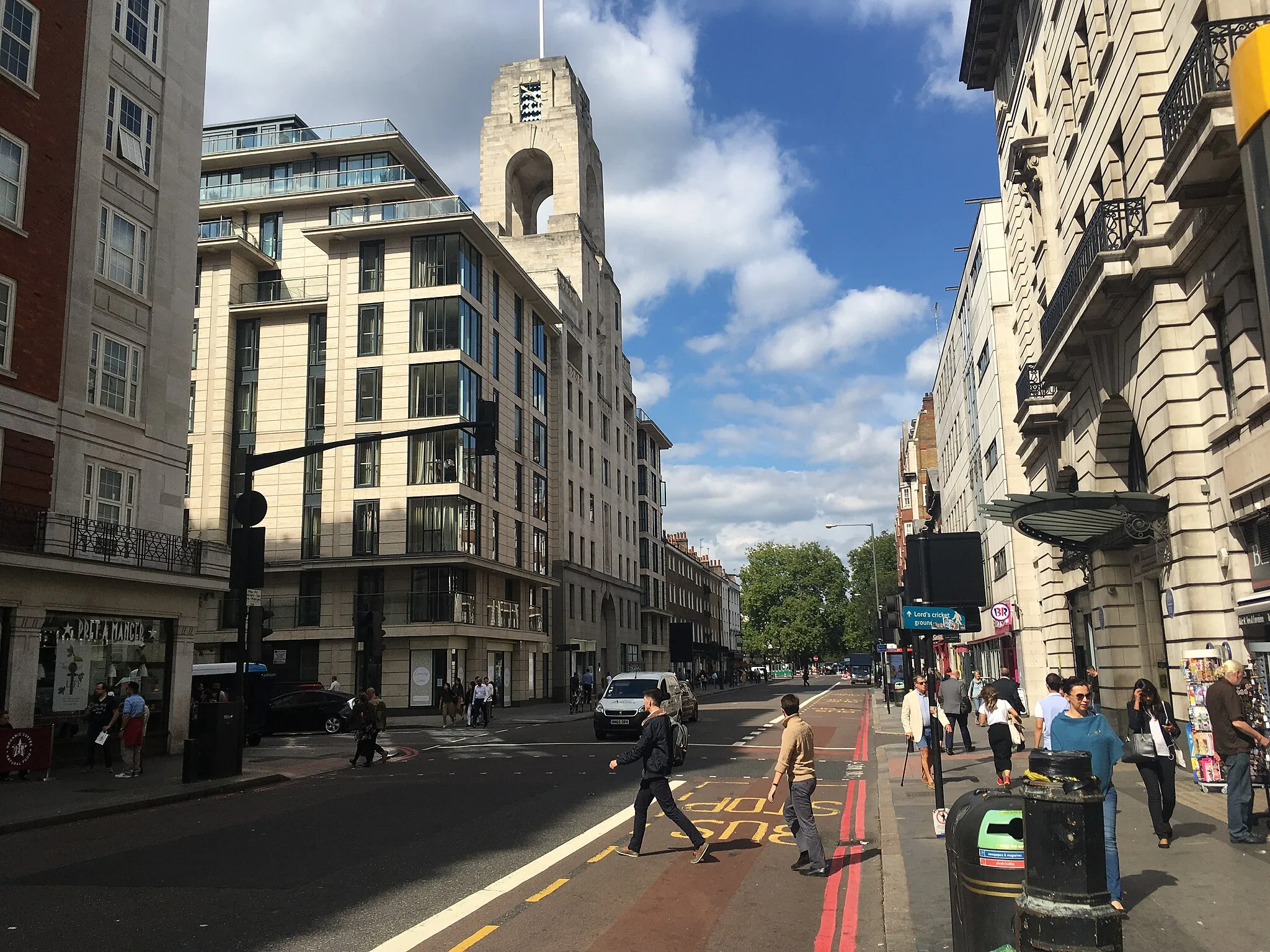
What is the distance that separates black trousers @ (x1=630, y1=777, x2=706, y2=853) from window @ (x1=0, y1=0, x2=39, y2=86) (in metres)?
20.3

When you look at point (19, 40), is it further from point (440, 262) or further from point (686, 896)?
point (440, 262)

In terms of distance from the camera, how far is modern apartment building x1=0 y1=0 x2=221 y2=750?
20.3 m

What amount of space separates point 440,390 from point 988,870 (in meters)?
41.3

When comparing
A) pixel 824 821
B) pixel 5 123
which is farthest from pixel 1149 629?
pixel 5 123

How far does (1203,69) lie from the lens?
12.5m

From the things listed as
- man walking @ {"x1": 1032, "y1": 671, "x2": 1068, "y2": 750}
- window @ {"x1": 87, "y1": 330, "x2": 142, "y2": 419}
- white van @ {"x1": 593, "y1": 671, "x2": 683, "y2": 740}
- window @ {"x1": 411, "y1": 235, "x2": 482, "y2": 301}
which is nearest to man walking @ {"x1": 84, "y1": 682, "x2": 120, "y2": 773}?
window @ {"x1": 87, "y1": 330, "x2": 142, "y2": 419}

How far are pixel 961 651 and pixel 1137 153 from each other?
140 ft

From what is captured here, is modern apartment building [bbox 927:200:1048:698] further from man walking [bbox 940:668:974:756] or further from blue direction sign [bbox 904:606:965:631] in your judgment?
blue direction sign [bbox 904:606:965:631]

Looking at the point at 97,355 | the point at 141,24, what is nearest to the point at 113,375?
the point at 97,355

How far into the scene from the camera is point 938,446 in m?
61.9

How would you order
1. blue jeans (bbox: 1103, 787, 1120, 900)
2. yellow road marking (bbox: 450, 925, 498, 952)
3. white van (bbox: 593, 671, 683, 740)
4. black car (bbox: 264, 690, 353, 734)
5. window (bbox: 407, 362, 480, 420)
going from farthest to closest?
1. window (bbox: 407, 362, 480, 420)
2. black car (bbox: 264, 690, 353, 734)
3. white van (bbox: 593, 671, 683, 740)
4. blue jeans (bbox: 1103, 787, 1120, 900)
5. yellow road marking (bbox: 450, 925, 498, 952)

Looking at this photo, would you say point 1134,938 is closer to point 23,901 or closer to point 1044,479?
point 23,901

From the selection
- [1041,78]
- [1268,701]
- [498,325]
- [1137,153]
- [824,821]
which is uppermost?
[498,325]

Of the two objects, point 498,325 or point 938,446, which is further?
point 938,446
